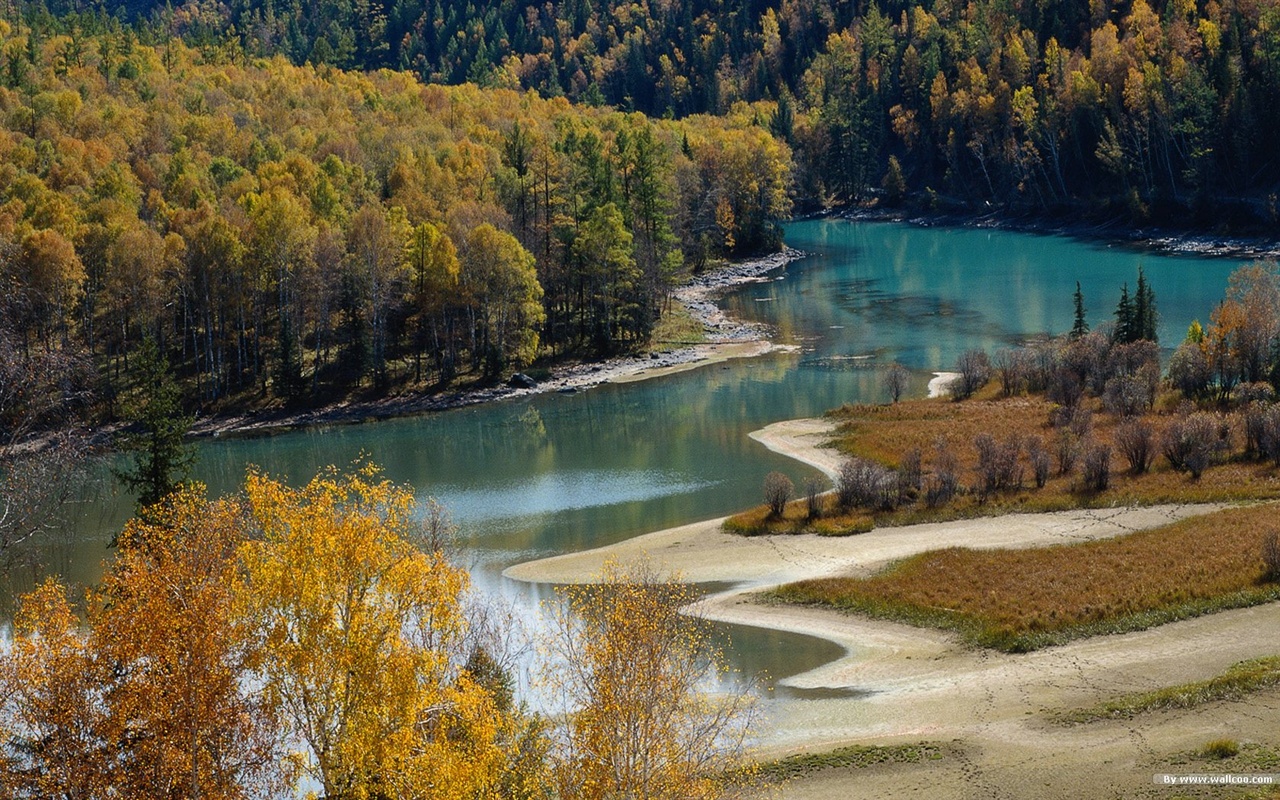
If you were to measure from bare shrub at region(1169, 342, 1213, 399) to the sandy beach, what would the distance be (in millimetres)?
18367

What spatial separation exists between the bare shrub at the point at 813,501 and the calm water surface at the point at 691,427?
359 cm

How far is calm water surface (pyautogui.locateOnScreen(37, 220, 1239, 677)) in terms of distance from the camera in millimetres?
53875

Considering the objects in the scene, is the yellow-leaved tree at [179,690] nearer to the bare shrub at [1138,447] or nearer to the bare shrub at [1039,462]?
the bare shrub at [1039,462]

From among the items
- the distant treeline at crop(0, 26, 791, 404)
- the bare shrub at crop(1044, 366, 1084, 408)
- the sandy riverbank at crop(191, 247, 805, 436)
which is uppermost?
the distant treeline at crop(0, 26, 791, 404)

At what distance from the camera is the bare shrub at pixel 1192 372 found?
64062 mm

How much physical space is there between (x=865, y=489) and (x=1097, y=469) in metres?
9.37

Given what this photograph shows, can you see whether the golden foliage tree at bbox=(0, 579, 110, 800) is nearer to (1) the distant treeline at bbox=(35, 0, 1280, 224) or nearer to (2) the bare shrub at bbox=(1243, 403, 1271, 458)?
(2) the bare shrub at bbox=(1243, 403, 1271, 458)

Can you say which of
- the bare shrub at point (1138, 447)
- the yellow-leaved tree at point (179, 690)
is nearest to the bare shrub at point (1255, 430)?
the bare shrub at point (1138, 447)

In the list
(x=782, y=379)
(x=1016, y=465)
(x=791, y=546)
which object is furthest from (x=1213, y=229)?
(x=791, y=546)

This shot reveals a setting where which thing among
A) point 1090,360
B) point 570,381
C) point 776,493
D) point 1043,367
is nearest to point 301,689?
point 776,493

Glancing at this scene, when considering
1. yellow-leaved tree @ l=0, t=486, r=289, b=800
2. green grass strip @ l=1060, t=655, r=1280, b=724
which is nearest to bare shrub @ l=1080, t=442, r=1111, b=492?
green grass strip @ l=1060, t=655, r=1280, b=724

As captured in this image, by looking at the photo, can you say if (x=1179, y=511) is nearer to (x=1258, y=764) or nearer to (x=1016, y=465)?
(x=1016, y=465)

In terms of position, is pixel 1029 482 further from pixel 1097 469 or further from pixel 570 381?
pixel 570 381

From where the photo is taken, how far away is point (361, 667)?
21.7m
